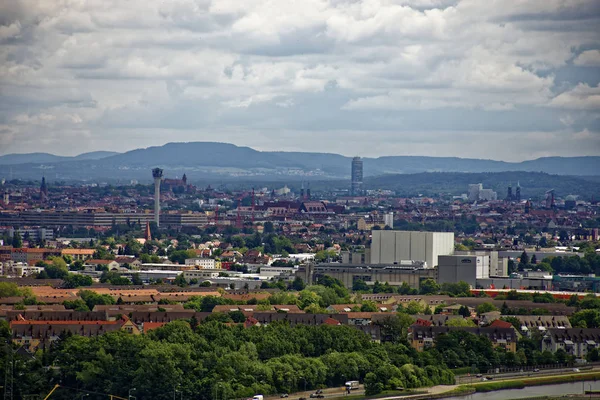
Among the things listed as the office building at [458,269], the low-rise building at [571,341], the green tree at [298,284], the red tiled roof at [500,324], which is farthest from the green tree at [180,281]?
the low-rise building at [571,341]

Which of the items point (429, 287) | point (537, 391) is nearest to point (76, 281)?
point (429, 287)

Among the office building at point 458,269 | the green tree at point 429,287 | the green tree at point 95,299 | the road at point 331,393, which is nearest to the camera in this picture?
the road at point 331,393

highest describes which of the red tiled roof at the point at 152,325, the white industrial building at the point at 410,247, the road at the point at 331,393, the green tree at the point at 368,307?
the white industrial building at the point at 410,247

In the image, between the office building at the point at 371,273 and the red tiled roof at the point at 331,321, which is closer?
the red tiled roof at the point at 331,321

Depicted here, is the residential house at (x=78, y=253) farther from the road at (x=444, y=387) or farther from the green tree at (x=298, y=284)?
the road at (x=444, y=387)

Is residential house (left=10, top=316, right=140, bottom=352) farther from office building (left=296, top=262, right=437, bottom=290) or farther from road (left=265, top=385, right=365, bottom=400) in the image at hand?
office building (left=296, top=262, right=437, bottom=290)

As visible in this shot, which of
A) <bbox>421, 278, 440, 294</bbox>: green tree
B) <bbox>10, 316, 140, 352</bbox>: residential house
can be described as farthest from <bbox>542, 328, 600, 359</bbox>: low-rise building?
<bbox>421, 278, 440, 294</bbox>: green tree

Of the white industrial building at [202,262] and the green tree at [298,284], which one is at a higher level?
the green tree at [298,284]
